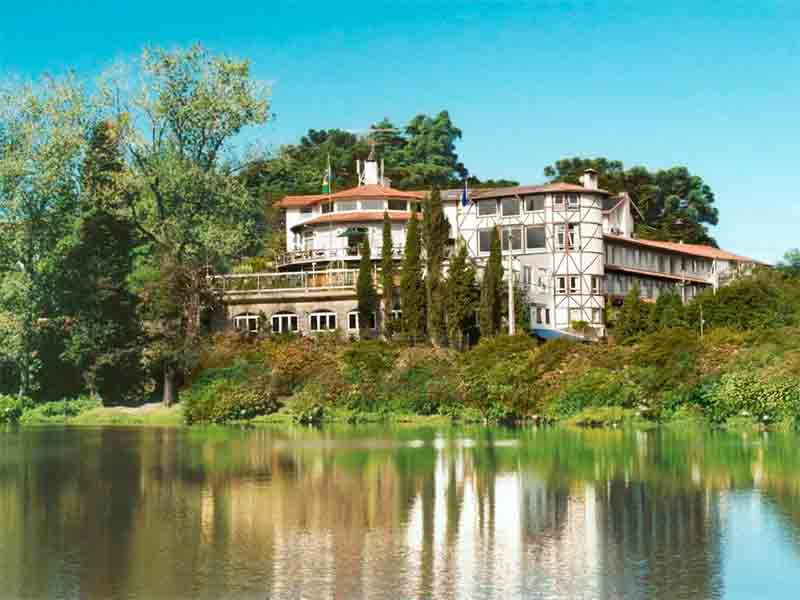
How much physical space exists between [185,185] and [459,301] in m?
12.4

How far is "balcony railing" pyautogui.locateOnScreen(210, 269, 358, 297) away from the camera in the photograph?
2313 inches

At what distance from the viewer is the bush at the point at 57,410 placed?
164 feet

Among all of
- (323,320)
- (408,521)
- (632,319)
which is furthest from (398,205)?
(408,521)

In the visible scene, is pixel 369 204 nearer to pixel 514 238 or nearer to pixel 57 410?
pixel 514 238

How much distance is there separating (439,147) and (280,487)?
8734 cm


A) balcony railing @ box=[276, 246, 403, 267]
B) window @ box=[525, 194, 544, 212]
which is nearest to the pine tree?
balcony railing @ box=[276, 246, 403, 267]

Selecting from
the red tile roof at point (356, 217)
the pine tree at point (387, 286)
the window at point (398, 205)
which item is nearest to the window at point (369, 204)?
the red tile roof at point (356, 217)

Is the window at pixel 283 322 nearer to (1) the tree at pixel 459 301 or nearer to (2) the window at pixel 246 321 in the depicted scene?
(2) the window at pixel 246 321

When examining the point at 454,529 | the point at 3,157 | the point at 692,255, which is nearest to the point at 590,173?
the point at 692,255

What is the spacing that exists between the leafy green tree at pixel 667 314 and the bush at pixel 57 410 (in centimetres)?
2693

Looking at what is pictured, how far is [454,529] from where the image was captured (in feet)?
61.6

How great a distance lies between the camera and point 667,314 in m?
62.4

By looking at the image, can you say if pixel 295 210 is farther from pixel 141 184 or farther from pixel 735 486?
pixel 735 486

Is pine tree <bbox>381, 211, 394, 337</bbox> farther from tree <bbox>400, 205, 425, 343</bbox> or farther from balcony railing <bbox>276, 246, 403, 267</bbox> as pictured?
balcony railing <bbox>276, 246, 403, 267</bbox>
